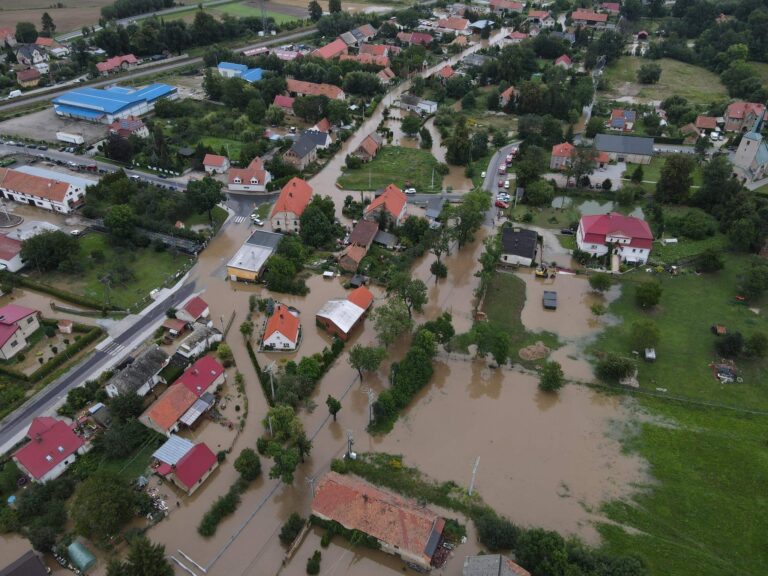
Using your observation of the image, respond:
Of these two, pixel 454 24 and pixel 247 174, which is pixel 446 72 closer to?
pixel 454 24

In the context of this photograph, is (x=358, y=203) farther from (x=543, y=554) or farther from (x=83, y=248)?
(x=543, y=554)

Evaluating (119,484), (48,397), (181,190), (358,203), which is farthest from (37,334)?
(358,203)

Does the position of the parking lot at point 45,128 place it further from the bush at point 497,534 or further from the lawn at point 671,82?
the lawn at point 671,82

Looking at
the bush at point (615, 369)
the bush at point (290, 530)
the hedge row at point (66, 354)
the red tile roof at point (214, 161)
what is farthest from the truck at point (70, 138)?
the bush at point (615, 369)

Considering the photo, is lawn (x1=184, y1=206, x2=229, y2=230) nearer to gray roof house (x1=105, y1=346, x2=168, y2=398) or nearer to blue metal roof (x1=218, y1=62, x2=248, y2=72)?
gray roof house (x1=105, y1=346, x2=168, y2=398)

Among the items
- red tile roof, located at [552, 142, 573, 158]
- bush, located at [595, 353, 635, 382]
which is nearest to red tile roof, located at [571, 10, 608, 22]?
red tile roof, located at [552, 142, 573, 158]
